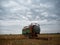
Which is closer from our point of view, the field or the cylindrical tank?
the field

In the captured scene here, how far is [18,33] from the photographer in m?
2.56

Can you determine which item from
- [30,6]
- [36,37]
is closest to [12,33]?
[36,37]

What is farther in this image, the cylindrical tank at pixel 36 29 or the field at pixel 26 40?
the cylindrical tank at pixel 36 29

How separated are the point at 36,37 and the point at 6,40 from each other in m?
0.63

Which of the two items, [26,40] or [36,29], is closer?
[26,40]

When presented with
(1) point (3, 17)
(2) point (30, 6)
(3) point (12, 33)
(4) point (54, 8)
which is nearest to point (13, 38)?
(3) point (12, 33)

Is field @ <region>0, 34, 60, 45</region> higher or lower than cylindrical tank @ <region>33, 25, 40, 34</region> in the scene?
lower

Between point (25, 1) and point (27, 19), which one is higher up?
point (25, 1)

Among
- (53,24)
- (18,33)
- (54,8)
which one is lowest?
(18,33)

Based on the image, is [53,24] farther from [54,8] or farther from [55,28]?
[54,8]

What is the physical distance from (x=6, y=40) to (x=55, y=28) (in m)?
1.04

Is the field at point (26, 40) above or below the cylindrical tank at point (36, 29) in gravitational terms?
below

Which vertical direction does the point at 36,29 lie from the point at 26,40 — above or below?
above

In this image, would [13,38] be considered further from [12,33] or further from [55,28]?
[55,28]
